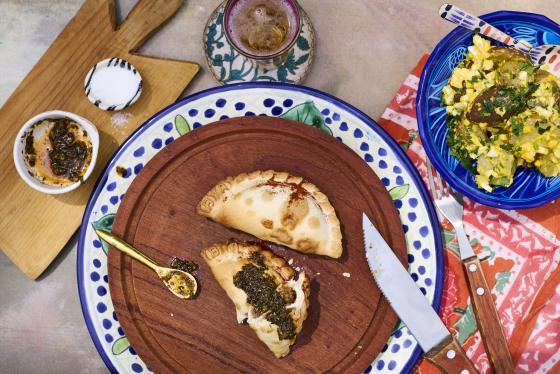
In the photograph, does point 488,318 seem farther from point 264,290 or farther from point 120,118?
point 120,118

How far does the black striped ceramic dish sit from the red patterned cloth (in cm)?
130

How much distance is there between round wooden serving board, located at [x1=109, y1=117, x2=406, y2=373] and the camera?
2.16 meters

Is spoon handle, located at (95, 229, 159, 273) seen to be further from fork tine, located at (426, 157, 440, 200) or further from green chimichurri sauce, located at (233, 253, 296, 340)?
fork tine, located at (426, 157, 440, 200)

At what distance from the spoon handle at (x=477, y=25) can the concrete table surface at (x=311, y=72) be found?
1.31 feet

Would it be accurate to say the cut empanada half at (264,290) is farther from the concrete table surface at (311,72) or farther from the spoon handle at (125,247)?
the concrete table surface at (311,72)

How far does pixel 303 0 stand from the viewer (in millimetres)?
2490

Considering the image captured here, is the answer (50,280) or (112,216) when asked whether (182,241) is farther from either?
(50,280)

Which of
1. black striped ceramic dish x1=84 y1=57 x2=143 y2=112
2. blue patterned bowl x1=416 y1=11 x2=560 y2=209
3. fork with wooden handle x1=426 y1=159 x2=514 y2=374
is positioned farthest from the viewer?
black striped ceramic dish x1=84 y1=57 x2=143 y2=112

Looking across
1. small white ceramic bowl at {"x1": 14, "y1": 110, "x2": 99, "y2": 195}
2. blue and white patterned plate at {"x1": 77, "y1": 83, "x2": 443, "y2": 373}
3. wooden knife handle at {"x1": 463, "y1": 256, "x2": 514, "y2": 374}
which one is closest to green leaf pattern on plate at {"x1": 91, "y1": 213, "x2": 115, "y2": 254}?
blue and white patterned plate at {"x1": 77, "y1": 83, "x2": 443, "y2": 373}

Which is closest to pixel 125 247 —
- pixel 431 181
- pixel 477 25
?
pixel 431 181

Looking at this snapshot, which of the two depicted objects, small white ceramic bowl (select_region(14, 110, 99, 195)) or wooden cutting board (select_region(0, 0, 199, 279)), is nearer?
small white ceramic bowl (select_region(14, 110, 99, 195))

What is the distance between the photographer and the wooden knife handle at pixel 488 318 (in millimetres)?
2184

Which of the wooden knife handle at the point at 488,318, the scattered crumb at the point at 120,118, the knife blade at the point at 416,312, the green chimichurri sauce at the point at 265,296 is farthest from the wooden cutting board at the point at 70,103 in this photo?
the wooden knife handle at the point at 488,318

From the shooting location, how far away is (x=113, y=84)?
2330 millimetres
